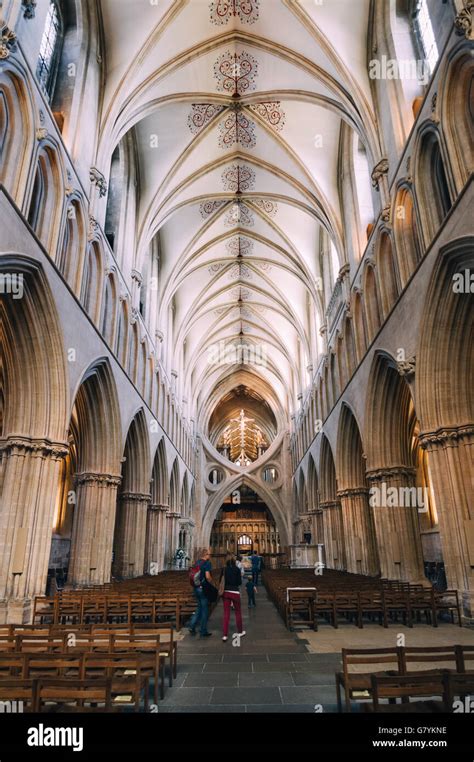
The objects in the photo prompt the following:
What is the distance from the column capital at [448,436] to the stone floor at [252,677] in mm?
5007

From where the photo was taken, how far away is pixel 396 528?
1415 cm

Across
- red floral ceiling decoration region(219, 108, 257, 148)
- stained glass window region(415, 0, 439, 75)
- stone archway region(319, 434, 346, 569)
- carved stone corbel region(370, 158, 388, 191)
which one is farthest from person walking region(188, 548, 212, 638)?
red floral ceiling decoration region(219, 108, 257, 148)

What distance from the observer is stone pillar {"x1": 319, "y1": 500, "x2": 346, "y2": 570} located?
73.2ft

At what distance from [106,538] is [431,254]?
11.7m

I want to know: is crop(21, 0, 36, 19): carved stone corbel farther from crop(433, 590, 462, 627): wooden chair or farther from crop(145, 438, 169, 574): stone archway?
crop(145, 438, 169, 574): stone archway

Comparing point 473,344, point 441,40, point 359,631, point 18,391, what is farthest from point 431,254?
point 18,391

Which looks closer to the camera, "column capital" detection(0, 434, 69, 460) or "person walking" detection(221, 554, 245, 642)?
"person walking" detection(221, 554, 245, 642)

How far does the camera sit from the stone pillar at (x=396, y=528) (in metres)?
13.8

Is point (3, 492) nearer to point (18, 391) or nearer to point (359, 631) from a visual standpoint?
point (18, 391)

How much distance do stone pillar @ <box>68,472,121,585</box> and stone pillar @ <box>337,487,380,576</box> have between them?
30.0 ft

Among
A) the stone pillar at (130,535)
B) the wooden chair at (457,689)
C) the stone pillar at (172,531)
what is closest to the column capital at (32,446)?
the stone pillar at (130,535)

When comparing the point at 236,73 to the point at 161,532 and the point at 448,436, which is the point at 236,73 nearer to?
the point at 448,436

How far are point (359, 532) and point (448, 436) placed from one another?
9.31 meters

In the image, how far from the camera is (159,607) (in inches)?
382
